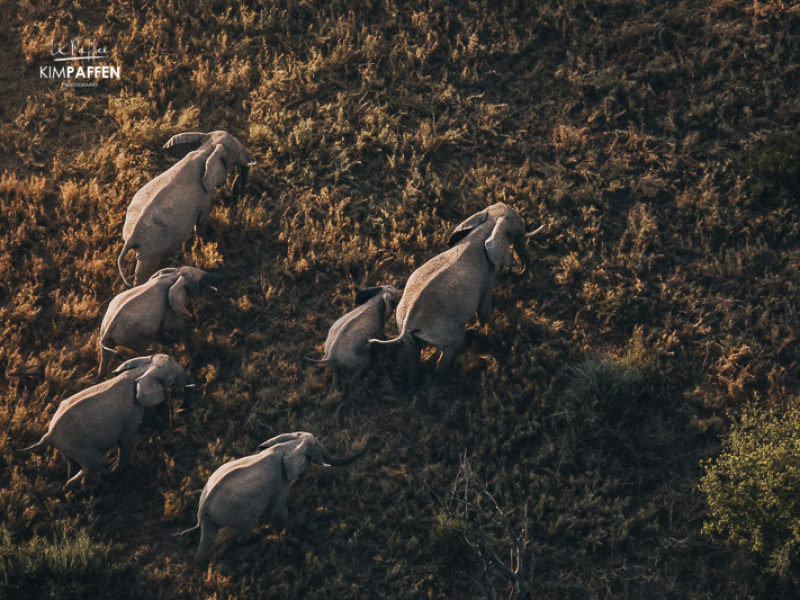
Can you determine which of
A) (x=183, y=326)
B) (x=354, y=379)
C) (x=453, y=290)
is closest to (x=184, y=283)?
(x=183, y=326)

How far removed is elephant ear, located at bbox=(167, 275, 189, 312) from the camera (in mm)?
11070

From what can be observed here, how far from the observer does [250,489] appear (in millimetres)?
9312

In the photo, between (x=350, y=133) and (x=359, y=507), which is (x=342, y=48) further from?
(x=359, y=507)

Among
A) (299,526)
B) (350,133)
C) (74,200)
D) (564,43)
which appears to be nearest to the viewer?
(299,526)

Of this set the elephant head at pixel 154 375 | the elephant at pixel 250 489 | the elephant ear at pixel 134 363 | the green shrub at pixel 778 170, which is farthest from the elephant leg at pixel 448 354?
the green shrub at pixel 778 170

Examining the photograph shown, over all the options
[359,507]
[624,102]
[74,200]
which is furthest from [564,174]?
[74,200]

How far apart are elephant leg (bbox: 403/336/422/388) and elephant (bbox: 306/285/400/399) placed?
0.53m

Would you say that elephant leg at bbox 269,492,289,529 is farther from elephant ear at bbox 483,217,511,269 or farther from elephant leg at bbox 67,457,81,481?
elephant ear at bbox 483,217,511,269

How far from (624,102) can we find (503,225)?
15.3 ft

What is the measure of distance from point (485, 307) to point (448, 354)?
910 mm

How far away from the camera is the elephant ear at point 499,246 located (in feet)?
36.9

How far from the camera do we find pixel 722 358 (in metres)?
11.4

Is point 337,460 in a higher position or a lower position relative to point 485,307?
lower

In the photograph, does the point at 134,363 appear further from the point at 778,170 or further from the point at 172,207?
the point at 778,170
